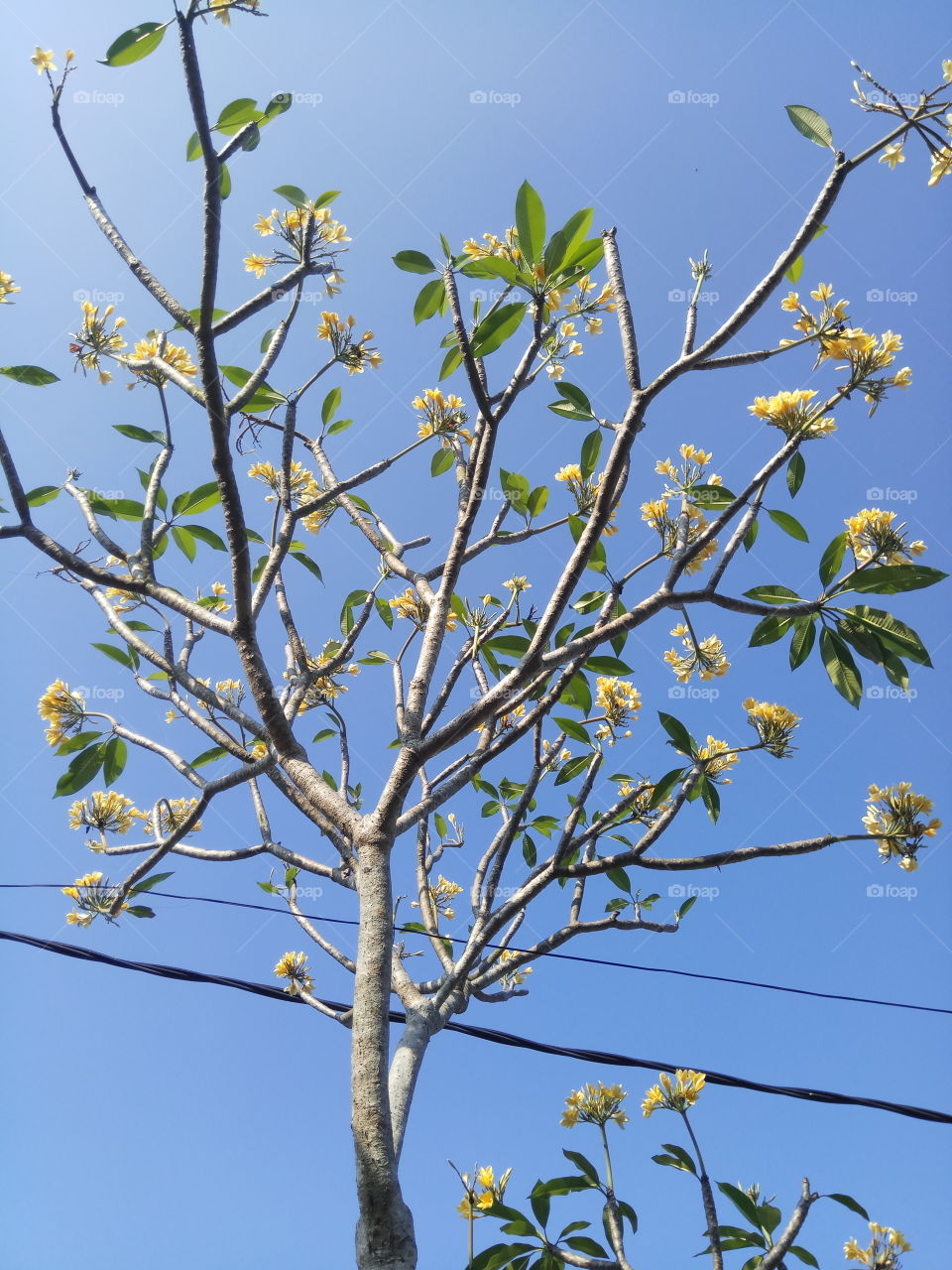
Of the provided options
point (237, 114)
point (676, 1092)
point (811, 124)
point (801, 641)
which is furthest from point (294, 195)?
point (676, 1092)

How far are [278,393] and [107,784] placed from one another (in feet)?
4.04

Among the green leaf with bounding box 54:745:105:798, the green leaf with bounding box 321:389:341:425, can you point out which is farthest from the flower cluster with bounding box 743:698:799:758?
the green leaf with bounding box 54:745:105:798

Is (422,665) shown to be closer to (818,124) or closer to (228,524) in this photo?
(228,524)

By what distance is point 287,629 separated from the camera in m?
2.40

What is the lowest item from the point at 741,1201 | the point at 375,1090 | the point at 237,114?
the point at 741,1201

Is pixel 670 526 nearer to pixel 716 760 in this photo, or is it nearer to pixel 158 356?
pixel 716 760

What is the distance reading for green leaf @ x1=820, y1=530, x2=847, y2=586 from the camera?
1792 mm

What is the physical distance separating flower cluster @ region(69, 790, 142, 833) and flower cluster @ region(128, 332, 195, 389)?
1243mm

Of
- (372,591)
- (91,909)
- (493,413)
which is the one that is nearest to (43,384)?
(372,591)

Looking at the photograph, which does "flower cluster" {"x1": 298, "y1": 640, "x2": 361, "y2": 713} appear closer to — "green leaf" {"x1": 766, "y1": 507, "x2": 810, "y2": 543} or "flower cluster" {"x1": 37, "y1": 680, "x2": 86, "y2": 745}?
"flower cluster" {"x1": 37, "y1": 680, "x2": 86, "y2": 745}

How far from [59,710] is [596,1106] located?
195cm

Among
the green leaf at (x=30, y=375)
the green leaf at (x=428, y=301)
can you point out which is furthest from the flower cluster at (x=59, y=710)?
the green leaf at (x=428, y=301)

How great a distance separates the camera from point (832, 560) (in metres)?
1.79

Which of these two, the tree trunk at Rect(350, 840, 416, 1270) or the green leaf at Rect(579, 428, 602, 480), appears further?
the green leaf at Rect(579, 428, 602, 480)
